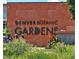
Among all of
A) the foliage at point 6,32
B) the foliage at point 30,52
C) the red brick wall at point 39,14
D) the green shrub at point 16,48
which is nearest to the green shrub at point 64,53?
the foliage at point 30,52

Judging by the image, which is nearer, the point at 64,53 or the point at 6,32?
the point at 64,53

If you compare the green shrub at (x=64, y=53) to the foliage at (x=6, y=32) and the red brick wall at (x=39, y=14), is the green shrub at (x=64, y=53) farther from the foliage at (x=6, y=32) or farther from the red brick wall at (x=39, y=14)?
the red brick wall at (x=39, y=14)

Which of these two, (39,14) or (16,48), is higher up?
(39,14)

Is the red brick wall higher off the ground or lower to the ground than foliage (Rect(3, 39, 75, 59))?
higher

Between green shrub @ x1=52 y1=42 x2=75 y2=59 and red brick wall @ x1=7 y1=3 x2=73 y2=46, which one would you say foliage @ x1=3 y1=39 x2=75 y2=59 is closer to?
green shrub @ x1=52 y1=42 x2=75 y2=59

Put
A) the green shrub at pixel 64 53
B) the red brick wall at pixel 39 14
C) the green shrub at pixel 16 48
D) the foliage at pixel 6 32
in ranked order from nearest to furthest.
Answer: the green shrub at pixel 64 53
the green shrub at pixel 16 48
the foliage at pixel 6 32
the red brick wall at pixel 39 14

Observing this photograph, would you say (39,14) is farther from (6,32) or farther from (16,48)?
(16,48)

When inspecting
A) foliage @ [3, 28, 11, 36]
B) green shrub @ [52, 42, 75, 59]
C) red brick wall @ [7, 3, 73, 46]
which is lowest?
green shrub @ [52, 42, 75, 59]

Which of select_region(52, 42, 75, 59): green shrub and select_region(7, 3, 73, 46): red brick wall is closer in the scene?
select_region(52, 42, 75, 59): green shrub

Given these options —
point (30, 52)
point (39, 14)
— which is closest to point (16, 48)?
point (30, 52)

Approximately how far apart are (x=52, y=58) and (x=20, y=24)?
74.5 ft

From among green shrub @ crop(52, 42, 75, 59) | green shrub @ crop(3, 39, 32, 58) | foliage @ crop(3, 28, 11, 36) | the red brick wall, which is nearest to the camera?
green shrub @ crop(52, 42, 75, 59)

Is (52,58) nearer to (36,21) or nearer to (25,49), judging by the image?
(25,49)

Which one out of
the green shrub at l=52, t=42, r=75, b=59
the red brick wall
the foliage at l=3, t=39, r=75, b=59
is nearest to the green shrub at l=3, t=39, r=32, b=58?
the foliage at l=3, t=39, r=75, b=59
